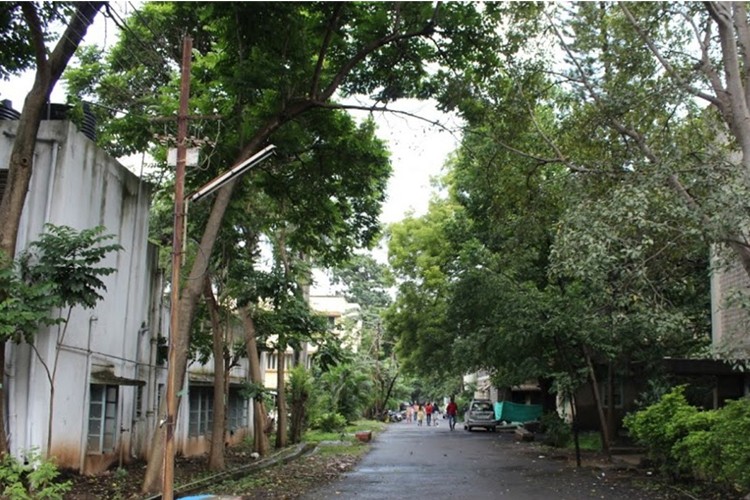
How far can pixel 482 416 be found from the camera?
4344 cm

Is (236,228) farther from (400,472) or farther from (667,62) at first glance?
(667,62)

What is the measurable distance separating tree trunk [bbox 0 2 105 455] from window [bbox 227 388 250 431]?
15.2 m

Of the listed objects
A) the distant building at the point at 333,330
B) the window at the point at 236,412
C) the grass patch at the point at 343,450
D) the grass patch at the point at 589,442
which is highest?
the distant building at the point at 333,330

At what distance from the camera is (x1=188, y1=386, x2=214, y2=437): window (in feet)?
73.0

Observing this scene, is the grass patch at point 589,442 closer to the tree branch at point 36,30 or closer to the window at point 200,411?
the window at point 200,411

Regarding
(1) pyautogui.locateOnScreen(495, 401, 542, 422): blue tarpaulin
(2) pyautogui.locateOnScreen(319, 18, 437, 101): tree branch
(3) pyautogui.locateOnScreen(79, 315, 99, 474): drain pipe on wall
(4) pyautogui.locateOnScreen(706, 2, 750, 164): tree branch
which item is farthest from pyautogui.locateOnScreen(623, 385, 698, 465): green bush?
(1) pyautogui.locateOnScreen(495, 401, 542, 422): blue tarpaulin

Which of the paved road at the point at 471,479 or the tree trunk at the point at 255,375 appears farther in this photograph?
the tree trunk at the point at 255,375

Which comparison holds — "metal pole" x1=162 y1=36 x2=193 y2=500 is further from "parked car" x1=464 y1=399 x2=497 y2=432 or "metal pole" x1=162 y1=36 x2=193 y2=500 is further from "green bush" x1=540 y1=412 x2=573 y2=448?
"parked car" x1=464 y1=399 x2=497 y2=432

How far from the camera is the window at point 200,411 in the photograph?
22250 mm

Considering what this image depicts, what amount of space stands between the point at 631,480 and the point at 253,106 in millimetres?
11127

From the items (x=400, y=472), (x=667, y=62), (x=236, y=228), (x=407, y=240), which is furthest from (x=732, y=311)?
(x=407, y=240)

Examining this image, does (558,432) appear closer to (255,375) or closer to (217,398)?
(255,375)

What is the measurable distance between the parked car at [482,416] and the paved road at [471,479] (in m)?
18.4

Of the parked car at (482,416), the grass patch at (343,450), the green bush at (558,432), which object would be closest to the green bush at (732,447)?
the grass patch at (343,450)
